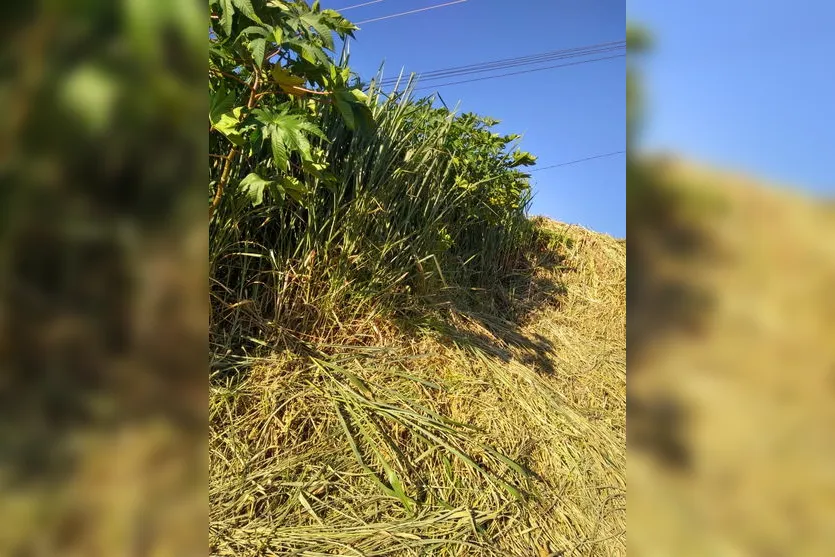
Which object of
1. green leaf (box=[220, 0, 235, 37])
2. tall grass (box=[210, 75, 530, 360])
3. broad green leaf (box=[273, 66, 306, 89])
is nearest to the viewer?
green leaf (box=[220, 0, 235, 37])

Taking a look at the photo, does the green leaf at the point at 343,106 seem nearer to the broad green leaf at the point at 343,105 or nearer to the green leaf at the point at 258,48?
the broad green leaf at the point at 343,105

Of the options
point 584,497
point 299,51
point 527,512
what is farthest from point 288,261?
point 584,497

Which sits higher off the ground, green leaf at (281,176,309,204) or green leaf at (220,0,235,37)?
green leaf at (220,0,235,37)

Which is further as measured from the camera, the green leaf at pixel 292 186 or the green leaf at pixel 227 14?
the green leaf at pixel 292 186

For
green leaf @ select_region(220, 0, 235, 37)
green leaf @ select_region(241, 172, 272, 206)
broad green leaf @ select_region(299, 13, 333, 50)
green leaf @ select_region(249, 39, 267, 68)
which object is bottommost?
green leaf @ select_region(241, 172, 272, 206)
